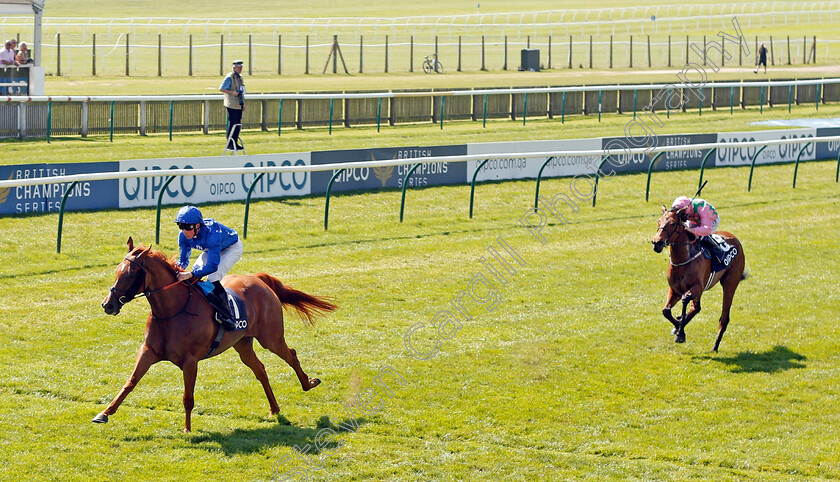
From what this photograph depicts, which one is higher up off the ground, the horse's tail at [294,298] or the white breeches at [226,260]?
the white breeches at [226,260]

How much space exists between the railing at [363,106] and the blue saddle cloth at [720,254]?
573 inches

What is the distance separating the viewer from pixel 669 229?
34.9 feet

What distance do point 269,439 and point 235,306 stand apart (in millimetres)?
1114

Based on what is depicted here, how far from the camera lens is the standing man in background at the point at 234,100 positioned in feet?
63.8

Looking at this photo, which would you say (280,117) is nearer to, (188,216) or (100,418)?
(188,216)

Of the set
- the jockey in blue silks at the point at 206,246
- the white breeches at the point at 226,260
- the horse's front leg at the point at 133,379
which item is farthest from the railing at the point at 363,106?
the horse's front leg at the point at 133,379

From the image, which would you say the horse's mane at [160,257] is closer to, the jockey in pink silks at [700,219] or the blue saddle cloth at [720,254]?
the jockey in pink silks at [700,219]

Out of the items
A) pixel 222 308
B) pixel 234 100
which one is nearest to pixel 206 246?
pixel 222 308

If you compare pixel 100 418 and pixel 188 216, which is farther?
pixel 188 216

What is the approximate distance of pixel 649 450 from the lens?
8.29 meters

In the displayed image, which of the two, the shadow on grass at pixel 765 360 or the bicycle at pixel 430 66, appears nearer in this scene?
the shadow on grass at pixel 765 360

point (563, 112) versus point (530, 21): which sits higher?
point (530, 21)

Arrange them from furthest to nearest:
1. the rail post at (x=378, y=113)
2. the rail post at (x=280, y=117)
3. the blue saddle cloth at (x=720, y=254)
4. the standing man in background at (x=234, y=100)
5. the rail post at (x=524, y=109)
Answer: the rail post at (x=524, y=109)
the rail post at (x=378, y=113)
the rail post at (x=280, y=117)
the standing man in background at (x=234, y=100)
the blue saddle cloth at (x=720, y=254)

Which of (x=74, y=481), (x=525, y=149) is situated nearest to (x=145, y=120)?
(x=525, y=149)
